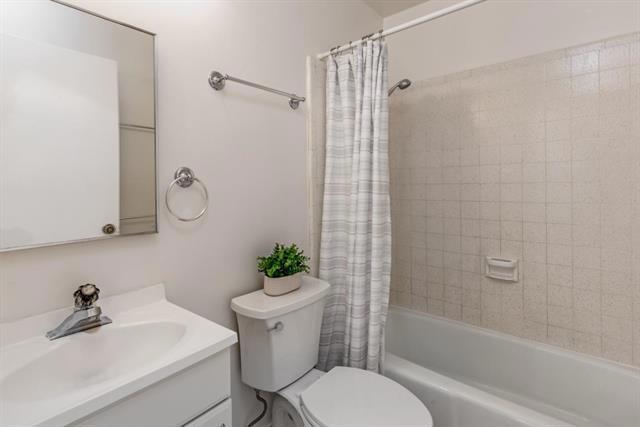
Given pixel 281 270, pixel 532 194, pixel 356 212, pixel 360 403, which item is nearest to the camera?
pixel 360 403

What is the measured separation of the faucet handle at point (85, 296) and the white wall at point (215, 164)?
64 mm

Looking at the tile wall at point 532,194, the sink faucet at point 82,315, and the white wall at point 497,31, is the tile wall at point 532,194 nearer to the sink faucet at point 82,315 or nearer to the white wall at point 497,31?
the white wall at point 497,31

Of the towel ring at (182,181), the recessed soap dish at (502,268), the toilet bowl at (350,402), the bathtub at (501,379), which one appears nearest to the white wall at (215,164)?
the towel ring at (182,181)

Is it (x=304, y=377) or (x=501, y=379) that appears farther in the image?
(x=501, y=379)

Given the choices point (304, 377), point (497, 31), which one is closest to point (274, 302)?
point (304, 377)

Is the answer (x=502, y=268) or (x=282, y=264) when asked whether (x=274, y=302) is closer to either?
(x=282, y=264)

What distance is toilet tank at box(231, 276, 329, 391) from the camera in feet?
4.25

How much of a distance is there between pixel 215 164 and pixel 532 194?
1655 millimetres

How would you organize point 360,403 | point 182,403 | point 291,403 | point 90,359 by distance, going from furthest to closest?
point 291,403
point 360,403
point 90,359
point 182,403

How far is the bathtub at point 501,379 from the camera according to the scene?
132 cm

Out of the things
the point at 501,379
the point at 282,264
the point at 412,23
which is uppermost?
the point at 412,23

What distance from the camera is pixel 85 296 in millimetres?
956

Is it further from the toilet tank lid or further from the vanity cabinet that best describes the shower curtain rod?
the vanity cabinet

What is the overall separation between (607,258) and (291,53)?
1.87 metres
